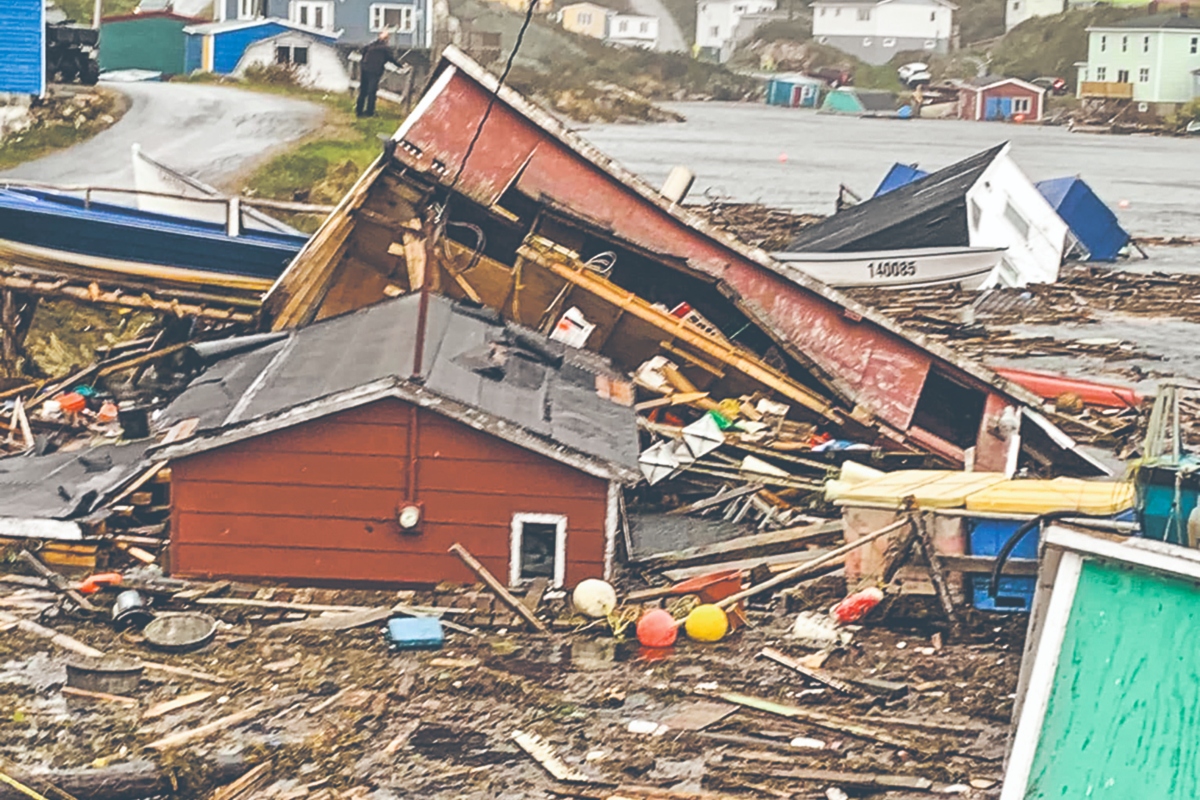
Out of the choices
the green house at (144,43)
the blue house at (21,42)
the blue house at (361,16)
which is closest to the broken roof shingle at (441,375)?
the blue house at (21,42)

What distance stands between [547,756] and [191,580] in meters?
4.71

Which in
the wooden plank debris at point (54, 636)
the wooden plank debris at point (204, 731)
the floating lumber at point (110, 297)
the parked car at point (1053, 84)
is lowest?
the wooden plank debris at point (54, 636)

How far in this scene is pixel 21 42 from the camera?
36.9 m

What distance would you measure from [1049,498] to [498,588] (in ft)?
14.8

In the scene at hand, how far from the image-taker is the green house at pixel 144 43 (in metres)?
52.9

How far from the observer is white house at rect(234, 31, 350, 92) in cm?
4861

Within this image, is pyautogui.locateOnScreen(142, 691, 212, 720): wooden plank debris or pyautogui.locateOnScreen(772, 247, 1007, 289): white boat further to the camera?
pyautogui.locateOnScreen(772, 247, 1007, 289): white boat

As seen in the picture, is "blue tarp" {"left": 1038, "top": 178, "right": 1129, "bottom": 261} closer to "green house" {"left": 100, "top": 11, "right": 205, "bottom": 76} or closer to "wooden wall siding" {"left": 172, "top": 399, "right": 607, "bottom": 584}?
"green house" {"left": 100, "top": 11, "right": 205, "bottom": 76}

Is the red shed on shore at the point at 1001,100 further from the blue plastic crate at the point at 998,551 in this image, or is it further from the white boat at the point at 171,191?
the blue plastic crate at the point at 998,551

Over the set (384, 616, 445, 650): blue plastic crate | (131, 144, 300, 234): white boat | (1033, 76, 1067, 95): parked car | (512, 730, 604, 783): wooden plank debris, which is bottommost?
(512, 730, 604, 783): wooden plank debris

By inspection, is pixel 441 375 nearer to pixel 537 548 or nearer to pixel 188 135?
pixel 537 548

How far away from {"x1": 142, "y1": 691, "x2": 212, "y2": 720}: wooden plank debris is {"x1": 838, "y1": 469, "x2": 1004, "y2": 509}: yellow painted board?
5.39m

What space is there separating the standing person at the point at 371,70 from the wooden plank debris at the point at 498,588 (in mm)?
26140

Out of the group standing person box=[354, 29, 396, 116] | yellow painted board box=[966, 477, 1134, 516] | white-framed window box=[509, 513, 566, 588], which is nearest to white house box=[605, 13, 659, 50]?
standing person box=[354, 29, 396, 116]
